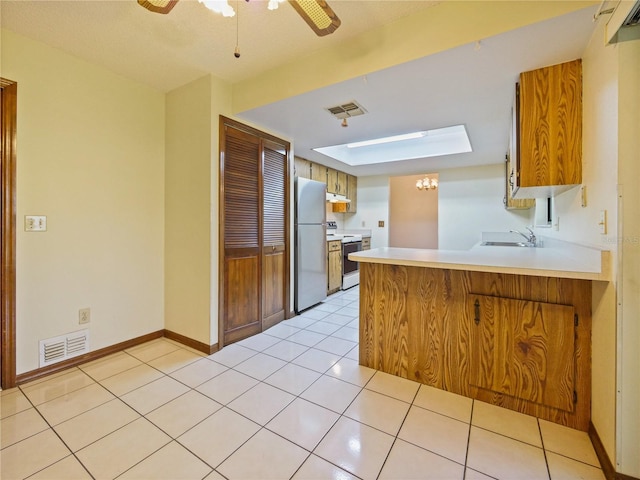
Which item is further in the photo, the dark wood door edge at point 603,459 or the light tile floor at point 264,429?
the light tile floor at point 264,429

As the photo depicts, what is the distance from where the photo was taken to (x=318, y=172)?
4.58m

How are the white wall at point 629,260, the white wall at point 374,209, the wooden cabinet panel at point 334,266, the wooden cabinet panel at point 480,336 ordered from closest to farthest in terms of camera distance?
1. the white wall at point 629,260
2. the wooden cabinet panel at point 480,336
3. the wooden cabinet panel at point 334,266
4. the white wall at point 374,209

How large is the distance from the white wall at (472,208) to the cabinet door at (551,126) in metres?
3.07

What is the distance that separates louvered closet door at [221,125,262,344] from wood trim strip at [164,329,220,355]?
158 millimetres

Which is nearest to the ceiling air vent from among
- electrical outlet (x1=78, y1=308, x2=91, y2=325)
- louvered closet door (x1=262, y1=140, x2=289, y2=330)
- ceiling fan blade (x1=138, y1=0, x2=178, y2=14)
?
louvered closet door (x1=262, y1=140, x2=289, y2=330)

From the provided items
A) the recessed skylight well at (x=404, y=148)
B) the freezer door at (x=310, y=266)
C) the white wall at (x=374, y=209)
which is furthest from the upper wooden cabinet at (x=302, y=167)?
the white wall at (x=374, y=209)

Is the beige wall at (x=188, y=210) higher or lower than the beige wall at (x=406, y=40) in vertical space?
lower

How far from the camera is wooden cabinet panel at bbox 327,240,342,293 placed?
4452 millimetres

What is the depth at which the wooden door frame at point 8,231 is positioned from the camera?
6.36ft

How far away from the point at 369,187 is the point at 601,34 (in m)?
4.47

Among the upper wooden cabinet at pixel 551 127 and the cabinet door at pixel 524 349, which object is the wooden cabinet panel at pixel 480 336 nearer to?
the cabinet door at pixel 524 349

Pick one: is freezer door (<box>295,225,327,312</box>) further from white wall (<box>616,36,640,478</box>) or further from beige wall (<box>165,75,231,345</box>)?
white wall (<box>616,36,640,478</box>)

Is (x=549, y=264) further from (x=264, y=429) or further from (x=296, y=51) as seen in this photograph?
(x=296, y=51)

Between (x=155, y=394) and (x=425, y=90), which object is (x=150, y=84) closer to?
(x=425, y=90)
